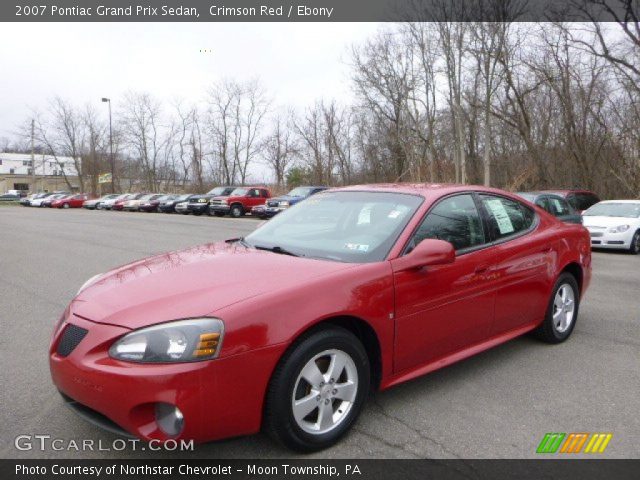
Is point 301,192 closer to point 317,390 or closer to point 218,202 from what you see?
point 218,202

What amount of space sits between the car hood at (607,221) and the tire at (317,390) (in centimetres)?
1208

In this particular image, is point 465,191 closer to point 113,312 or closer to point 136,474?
point 113,312

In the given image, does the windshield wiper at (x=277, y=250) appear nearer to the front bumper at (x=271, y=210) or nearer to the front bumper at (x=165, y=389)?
the front bumper at (x=165, y=389)

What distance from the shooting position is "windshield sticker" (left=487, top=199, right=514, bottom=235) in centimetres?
428

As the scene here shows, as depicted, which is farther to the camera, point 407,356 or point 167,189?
point 167,189

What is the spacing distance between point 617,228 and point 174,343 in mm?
13012

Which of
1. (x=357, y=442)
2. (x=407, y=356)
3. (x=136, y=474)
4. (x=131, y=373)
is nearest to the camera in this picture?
(x=131, y=373)

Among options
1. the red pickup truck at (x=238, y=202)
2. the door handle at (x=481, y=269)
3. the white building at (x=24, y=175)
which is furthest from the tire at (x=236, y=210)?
the white building at (x=24, y=175)

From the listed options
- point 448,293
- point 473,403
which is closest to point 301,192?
point 448,293

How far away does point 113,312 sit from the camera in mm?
2768

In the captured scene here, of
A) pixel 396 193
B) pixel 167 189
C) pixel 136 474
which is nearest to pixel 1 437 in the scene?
pixel 136 474

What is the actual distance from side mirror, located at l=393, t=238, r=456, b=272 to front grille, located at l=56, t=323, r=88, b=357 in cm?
188

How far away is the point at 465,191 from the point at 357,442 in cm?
218

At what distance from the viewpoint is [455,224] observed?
12.8 feet
